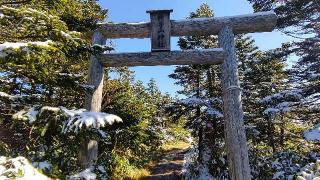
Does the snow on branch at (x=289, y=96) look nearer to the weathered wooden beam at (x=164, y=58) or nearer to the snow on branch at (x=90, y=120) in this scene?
the weathered wooden beam at (x=164, y=58)

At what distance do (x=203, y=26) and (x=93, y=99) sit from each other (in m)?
3.66

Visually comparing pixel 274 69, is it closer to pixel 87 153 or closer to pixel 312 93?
pixel 312 93

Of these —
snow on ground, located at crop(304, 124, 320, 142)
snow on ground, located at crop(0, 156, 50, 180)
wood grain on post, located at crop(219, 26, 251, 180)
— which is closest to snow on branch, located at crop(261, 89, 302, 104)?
snow on ground, located at crop(304, 124, 320, 142)

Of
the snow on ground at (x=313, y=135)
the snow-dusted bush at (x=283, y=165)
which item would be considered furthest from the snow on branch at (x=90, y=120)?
the snow-dusted bush at (x=283, y=165)

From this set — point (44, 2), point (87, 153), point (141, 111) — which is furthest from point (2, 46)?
point (141, 111)

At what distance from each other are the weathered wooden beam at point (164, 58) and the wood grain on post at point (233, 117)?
0.98 feet

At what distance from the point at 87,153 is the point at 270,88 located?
12663 millimetres

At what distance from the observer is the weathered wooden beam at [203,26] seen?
9.09 metres

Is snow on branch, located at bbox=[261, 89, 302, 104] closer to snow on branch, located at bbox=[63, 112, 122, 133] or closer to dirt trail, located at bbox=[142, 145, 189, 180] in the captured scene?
dirt trail, located at bbox=[142, 145, 189, 180]

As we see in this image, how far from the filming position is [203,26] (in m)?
9.22

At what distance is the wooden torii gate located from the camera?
891cm

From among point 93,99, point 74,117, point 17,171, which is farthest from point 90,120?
point 93,99

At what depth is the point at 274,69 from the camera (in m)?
19.1

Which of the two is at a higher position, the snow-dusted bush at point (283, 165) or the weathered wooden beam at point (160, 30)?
the weathered wooden beam at point (160, 30)
